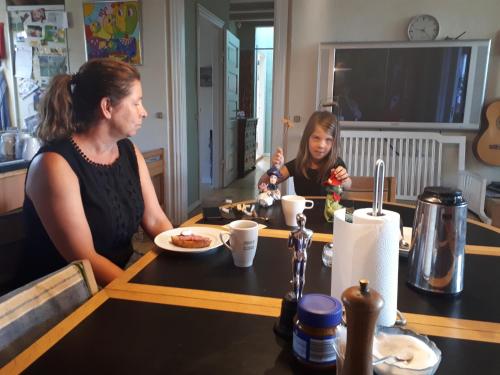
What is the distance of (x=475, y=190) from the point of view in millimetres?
2816

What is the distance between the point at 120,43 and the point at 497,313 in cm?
347

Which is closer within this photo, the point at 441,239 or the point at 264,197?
the point at 441,239

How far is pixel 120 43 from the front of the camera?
11.3 ft

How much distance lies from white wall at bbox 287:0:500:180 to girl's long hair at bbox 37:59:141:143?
2.22 m

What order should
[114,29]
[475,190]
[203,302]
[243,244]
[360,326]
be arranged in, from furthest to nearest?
[114,29] < [475,190] < [243,244] < [203,302] < [360,326]

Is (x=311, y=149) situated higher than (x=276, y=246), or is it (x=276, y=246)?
(x=311, y=149)

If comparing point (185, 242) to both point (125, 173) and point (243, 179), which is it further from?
point (243, 179)

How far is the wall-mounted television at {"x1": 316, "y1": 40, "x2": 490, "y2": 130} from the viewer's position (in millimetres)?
2980

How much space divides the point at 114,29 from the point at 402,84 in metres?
2.47

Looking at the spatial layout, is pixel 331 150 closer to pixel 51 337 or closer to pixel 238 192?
pixel 51 337

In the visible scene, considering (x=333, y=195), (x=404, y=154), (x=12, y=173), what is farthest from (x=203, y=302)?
(x=404, y=154)

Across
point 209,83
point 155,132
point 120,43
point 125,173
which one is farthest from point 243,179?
point 125,173

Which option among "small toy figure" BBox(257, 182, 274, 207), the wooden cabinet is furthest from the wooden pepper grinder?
the wooden cabinet

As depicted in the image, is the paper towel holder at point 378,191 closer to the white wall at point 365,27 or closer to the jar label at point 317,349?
the jar label at point 317,349
